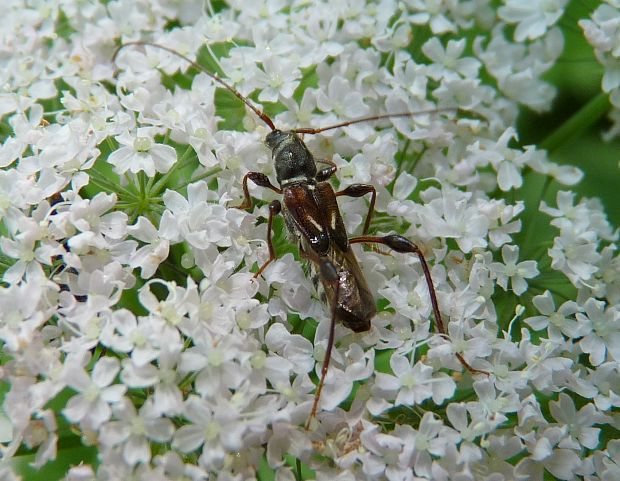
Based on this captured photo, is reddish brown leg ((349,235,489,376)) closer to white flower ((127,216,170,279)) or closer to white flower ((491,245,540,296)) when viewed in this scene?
white flower ((491,245,540,296))

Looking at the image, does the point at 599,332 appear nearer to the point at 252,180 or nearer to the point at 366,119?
the point at 366,119

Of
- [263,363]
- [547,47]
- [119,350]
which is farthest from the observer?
[547,47]

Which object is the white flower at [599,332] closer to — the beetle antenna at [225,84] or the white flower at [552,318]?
the white flower at [552,318]

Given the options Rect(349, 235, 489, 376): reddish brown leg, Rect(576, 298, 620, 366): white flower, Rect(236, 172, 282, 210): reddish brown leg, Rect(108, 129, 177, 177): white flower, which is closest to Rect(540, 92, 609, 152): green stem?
Rect(576, 298, 620, 366): white flower

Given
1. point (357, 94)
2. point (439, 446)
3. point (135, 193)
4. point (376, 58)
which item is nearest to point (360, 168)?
point (357, 94)

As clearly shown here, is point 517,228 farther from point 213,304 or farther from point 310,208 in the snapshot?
point 213,304

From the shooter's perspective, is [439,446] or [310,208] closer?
[439,446]

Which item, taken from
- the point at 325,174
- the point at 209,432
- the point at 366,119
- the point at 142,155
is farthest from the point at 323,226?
the point at 209,432

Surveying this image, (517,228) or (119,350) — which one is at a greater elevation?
(119,350)
